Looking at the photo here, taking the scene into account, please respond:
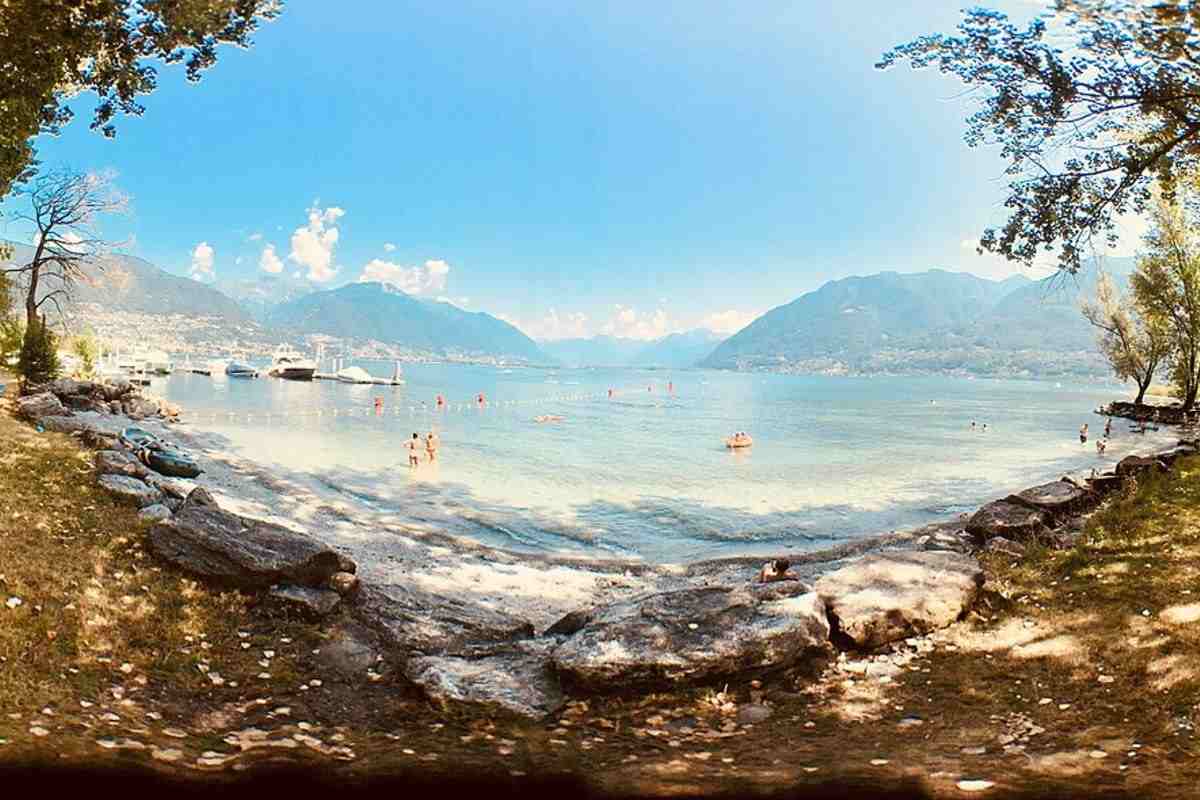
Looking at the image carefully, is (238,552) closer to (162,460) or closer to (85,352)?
(162,460)

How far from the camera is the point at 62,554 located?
9469 mm

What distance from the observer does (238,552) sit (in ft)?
31.9

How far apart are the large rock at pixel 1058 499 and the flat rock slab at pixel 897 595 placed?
7.32m

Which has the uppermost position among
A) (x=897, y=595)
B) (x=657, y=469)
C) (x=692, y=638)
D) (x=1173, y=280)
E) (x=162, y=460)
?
(x=1173, y=280)

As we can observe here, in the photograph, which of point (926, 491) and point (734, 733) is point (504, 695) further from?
point (926, 491)

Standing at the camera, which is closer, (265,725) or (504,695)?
(265,725)

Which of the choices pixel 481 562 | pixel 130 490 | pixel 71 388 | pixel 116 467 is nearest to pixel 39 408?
pixel 116 467

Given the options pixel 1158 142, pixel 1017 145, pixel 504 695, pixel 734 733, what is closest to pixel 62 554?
pixel 504 695

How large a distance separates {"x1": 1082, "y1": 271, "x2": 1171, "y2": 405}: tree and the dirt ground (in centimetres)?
8140

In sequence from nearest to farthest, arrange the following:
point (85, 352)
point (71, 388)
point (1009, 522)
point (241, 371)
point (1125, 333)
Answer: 1. point (1009, 522)
2. point (71, 388)
3. point (85, 352)
4. point (1125, 333)
5. point (241, 371)

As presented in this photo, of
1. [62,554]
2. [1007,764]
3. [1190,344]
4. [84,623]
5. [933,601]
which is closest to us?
[1007,764]

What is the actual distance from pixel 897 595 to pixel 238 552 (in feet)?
29.9

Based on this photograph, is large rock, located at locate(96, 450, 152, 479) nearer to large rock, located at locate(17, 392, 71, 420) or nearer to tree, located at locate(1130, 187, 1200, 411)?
large rock, located at locate(17, 392, 71, 420)

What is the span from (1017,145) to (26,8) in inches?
814
